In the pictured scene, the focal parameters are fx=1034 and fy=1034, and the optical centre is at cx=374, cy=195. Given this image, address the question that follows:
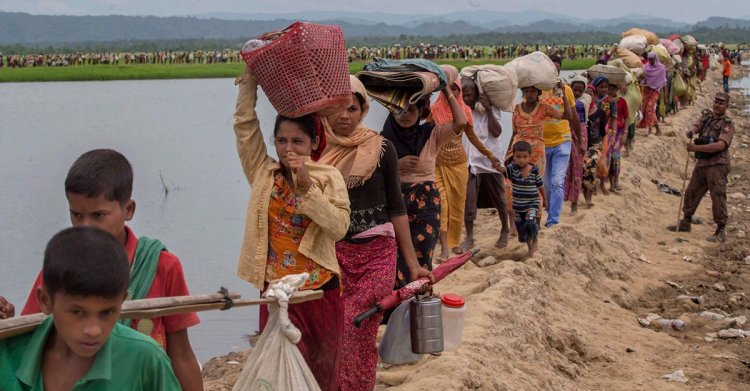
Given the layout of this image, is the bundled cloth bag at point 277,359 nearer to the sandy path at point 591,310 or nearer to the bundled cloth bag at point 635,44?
the sandy path at point 591,310

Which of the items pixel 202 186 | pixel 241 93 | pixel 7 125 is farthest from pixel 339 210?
pixel 7 125

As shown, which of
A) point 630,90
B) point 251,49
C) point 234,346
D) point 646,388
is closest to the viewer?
point 251,49

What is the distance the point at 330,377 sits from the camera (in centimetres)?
435

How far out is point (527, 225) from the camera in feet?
27.9

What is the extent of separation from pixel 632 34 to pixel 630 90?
17.5 feet

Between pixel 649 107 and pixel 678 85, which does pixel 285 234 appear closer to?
pixel 649 107

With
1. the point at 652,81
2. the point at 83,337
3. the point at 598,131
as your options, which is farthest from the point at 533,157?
the point at 652,81

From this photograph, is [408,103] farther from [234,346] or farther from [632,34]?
[632,34]

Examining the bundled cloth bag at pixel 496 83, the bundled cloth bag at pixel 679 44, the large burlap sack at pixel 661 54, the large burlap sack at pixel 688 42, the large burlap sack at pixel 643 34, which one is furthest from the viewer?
the large burlap sack at pixel 688 42

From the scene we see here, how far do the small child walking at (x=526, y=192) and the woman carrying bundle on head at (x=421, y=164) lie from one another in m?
2.36

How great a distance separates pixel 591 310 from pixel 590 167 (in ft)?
11.1

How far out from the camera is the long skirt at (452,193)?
7922mm

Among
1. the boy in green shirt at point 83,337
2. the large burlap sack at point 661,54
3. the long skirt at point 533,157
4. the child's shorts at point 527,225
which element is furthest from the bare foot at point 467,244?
the large burlap sack at point 661,54

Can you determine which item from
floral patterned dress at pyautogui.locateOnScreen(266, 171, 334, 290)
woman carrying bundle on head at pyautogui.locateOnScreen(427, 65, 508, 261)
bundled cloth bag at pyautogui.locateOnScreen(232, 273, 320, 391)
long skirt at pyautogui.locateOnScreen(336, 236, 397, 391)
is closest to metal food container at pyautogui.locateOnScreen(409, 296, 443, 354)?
long skirt at pyautogui.locateOnScreen(336, 236, 397, 391)
